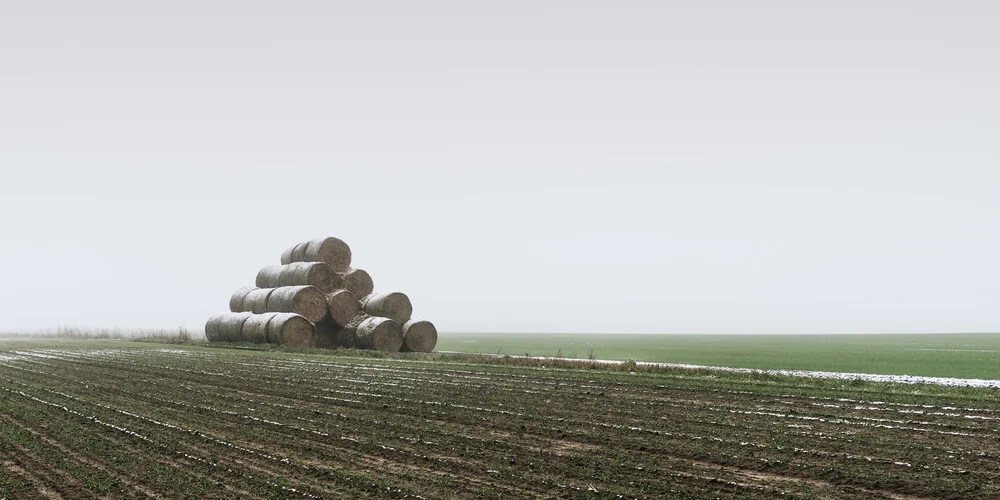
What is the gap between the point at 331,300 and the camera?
3466cm

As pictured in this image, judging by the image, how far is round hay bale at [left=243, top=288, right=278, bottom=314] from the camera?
36406mm

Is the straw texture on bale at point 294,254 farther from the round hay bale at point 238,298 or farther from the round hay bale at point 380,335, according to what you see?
the round hay bale at point 380,335

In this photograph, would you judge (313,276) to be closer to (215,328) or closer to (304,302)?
(304,302)

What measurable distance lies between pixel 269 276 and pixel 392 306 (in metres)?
7.05

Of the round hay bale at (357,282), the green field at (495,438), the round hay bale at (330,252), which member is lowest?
the green field at (495,438)

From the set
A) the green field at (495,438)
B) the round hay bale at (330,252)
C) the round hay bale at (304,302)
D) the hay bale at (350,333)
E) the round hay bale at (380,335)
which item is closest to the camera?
the green field at (495,438)

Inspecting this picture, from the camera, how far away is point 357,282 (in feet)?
119

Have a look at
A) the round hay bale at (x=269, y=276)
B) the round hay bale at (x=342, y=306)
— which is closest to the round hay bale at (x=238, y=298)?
the round hay bale at (x=269, y=276)

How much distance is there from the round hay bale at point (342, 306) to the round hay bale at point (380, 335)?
1356mm

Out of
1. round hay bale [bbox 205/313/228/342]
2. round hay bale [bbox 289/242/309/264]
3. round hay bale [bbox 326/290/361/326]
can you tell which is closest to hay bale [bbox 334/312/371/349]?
round hay bale [bbox 326/290/361/326]

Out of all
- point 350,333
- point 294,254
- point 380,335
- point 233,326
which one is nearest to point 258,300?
point 233,326

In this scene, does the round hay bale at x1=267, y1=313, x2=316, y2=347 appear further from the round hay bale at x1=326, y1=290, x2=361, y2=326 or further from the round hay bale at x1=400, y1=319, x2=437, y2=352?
the round hay bale at x1=400, y1=319, x2=437, y2=352

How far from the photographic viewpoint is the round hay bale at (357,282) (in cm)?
3625

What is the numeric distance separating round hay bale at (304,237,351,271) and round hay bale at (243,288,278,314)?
7.28 feet
